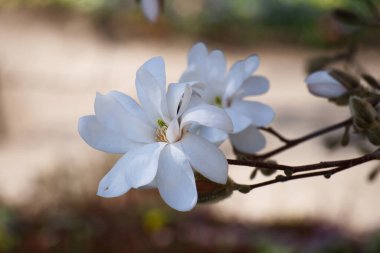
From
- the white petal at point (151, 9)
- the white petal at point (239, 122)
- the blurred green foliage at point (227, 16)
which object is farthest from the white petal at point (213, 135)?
the blurred green foliage at point (227, 16)

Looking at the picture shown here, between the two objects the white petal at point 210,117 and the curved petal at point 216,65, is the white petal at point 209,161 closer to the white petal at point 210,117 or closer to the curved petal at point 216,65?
the white petal at point 210,117

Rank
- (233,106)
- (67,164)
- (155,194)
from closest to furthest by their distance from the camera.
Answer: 1. (233,106)
2. (155,194)
3. (67,164)

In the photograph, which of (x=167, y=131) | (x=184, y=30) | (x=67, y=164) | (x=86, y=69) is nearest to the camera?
(x=167, y=131)

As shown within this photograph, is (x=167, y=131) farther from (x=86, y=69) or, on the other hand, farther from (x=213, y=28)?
(x=213, y=28)

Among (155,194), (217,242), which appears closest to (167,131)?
(217,242)

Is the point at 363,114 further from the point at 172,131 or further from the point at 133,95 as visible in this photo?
the point at 133,95

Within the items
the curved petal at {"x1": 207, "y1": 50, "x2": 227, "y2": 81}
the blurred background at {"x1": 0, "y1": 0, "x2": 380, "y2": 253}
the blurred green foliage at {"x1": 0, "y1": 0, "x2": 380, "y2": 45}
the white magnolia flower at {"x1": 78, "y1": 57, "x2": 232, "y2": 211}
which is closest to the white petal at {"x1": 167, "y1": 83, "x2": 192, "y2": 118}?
the white magnolia flower at {"x1": 78, "y1": 57, "x2": 232, "y2": 211}

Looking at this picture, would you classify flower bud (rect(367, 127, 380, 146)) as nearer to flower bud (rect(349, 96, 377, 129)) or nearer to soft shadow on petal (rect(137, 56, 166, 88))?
flower bud (rect(349, 96, 377, 129))
